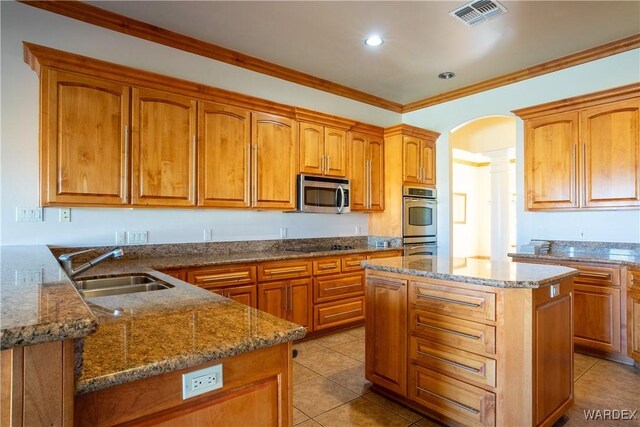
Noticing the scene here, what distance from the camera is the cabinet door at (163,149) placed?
2938mm

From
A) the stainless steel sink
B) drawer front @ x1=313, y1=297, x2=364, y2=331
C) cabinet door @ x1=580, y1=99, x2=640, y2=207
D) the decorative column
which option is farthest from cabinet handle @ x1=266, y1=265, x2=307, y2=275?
the decorative column

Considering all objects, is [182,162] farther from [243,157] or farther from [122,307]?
[122,307]

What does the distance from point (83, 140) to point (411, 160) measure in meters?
3.56

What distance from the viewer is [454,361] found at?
6.95 ft

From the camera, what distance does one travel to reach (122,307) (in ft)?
4.70

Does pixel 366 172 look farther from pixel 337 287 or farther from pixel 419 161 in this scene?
pixel 337 287

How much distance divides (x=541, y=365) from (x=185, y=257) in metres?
2.81

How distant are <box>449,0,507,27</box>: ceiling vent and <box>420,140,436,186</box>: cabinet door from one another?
1.94 metres

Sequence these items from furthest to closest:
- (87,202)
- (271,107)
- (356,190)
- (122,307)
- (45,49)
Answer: (356,190)
(271,107)
(87,202)
(45,49)
(122,307)

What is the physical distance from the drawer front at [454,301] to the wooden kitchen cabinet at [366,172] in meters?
2.27

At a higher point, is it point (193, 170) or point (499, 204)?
point (193, 170)

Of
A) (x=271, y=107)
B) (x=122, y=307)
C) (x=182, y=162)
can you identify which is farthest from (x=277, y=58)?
(x=122, y=307)

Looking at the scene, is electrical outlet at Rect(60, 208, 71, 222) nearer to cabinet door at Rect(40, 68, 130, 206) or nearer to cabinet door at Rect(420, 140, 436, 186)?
cabinet door at Rect(40, 68, 130, 206)

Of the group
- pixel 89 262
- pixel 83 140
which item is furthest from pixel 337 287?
pixel 83 140
